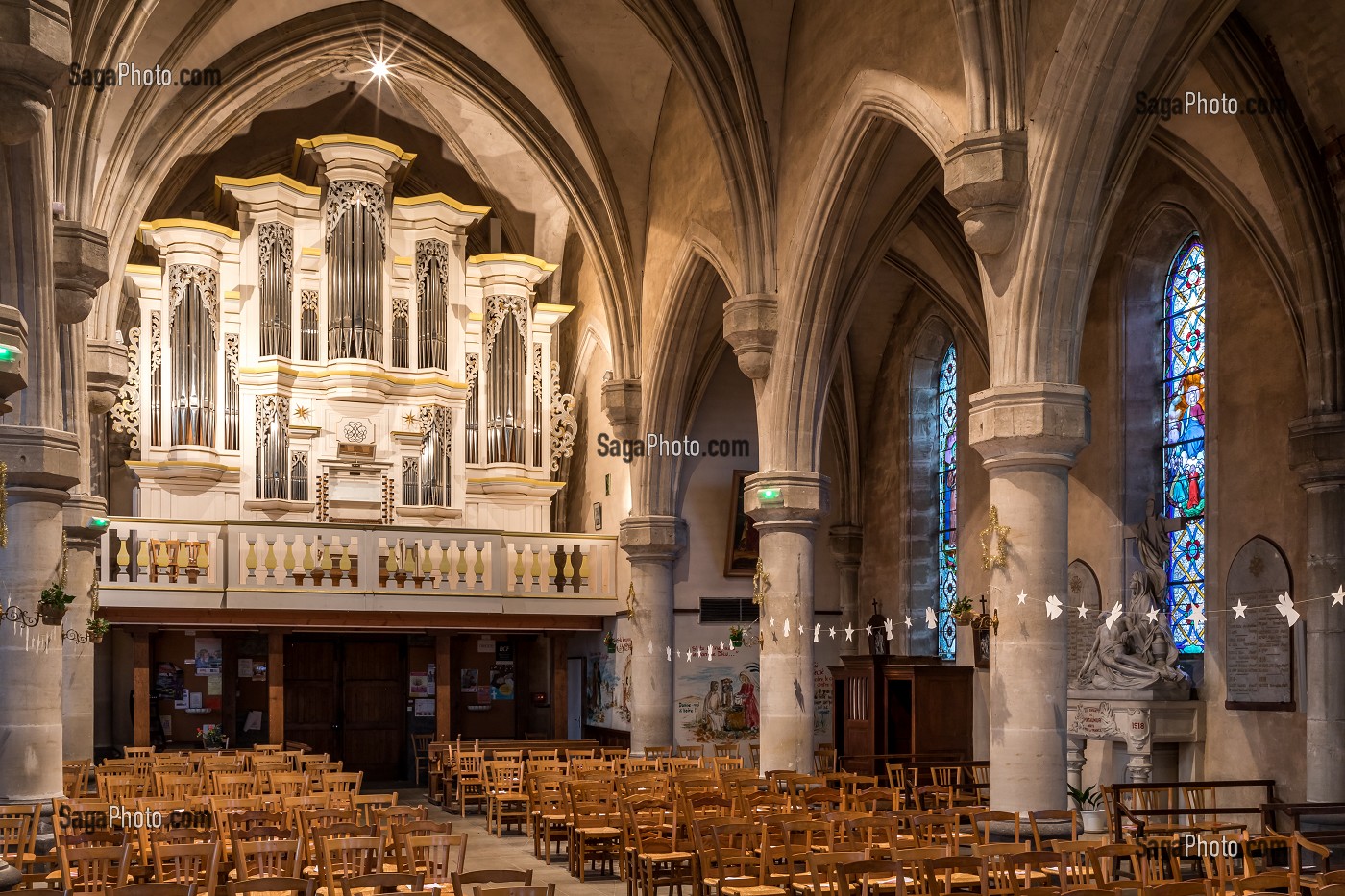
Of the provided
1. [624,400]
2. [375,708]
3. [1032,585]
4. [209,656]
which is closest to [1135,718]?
[1032,585]

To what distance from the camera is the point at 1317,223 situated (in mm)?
15188

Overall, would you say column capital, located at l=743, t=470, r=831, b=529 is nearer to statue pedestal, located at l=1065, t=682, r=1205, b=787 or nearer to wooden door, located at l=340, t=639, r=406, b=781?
A: statue pedestal, located at l=1065, t=682, r=1205, b=787

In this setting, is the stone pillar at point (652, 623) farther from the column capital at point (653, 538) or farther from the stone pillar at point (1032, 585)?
the stone pillar at point (1032, 585)

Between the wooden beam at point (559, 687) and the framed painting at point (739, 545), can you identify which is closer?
the wooden beam at point (559, 687)

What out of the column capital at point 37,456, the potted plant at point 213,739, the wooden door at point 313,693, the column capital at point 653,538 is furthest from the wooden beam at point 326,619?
the column capital at point 37,456

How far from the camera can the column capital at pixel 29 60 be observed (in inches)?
282

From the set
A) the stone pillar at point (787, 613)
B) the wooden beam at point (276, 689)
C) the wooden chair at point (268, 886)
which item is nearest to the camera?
the wooden chair at point (268, 886)

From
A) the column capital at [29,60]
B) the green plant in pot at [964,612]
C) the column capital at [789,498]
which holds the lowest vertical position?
the green plant in pot at [964,612]

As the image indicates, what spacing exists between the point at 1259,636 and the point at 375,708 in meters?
15.3

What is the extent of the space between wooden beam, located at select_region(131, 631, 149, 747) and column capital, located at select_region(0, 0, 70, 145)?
14766 millimetres

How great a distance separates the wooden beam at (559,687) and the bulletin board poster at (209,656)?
5.52 meters

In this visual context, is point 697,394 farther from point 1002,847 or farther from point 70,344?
point 1002,847

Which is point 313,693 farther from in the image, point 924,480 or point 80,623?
point 924,480

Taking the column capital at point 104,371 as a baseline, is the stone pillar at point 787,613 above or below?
below
